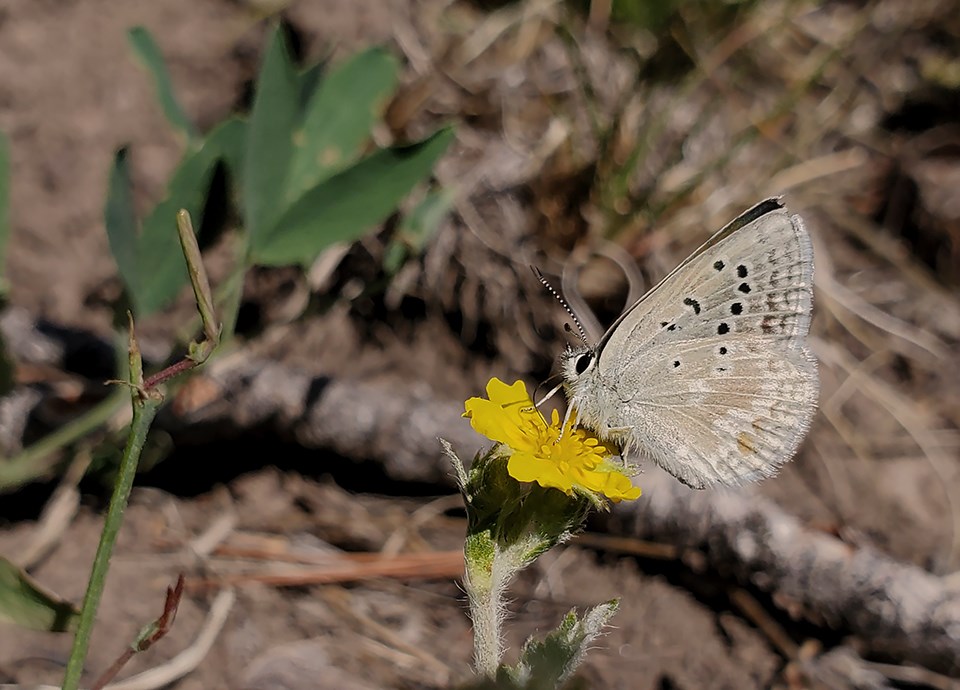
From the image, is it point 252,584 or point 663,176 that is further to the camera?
point 663,176

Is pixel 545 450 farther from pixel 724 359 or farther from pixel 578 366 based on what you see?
pixel 724 359

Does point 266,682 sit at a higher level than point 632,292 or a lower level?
lower

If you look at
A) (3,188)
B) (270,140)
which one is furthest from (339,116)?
(3,188)

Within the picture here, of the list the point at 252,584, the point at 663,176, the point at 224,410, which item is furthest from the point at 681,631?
the point at 663,176

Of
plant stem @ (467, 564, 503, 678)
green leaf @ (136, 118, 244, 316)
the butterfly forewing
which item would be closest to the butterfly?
the butterfly forewing

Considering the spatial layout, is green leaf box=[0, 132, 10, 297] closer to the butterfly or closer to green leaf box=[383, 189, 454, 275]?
green leaf box=[383, 189, 454, 275]

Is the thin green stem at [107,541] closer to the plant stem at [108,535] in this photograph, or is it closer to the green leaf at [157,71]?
the plant stem at [108,535]

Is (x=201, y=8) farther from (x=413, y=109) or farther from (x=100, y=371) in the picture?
(x=100, y=371)
